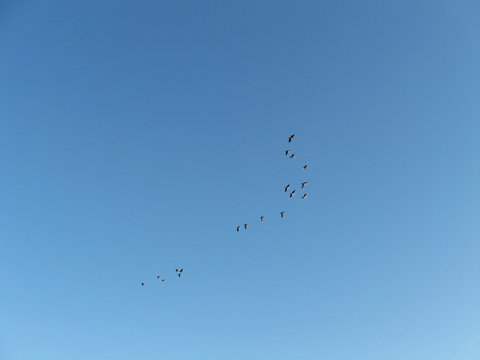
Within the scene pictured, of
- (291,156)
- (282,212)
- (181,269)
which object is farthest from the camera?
(181,269)

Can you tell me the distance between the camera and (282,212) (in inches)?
3425

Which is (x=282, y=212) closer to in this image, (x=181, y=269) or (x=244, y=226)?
(x=244, y=226)

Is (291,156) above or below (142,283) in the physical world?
above

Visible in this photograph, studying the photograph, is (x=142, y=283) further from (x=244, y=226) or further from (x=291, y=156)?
(x=291, y=156)

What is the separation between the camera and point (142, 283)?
104062mm

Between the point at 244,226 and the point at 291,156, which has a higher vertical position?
the point at 291,156

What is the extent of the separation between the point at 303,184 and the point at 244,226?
60.7ft

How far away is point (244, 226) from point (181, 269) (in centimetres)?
2646

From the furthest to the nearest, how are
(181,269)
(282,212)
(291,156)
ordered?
(181,269), (282,212), (291,156)

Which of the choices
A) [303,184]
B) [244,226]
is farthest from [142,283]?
[303,184]

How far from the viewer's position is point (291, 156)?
3194 inches

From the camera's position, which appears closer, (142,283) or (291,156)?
(291,156)

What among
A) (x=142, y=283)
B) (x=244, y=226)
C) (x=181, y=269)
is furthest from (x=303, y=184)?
(x=142, y=283)

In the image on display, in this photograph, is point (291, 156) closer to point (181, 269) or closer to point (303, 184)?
point (303, 184)
